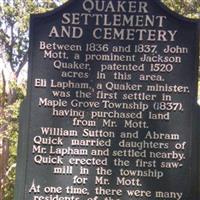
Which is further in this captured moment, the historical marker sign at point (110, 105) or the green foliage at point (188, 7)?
the green foliage at point (188, 7)

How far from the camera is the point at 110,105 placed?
21.5 feet

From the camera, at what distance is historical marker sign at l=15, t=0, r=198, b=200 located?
21.2 ft

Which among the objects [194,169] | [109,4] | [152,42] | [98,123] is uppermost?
[109,4]

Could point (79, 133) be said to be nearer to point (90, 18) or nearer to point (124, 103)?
point (124, 103)

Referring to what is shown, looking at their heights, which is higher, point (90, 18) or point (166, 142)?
point (90, 18)

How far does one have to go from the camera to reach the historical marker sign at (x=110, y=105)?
6.47 m

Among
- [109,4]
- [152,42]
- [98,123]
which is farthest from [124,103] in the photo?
[109,4]

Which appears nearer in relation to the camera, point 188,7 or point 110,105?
point 110,105

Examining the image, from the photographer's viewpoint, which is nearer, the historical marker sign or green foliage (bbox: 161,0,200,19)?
the historical marker sign

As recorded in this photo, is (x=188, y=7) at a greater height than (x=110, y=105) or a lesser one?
greater

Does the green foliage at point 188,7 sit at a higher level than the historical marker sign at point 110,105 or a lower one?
higher

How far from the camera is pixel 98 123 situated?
21.5ft

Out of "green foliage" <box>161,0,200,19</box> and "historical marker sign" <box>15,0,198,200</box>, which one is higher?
"green foliage" <box>161,0,200,19</box>

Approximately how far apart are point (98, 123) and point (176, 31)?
55.3 inches
